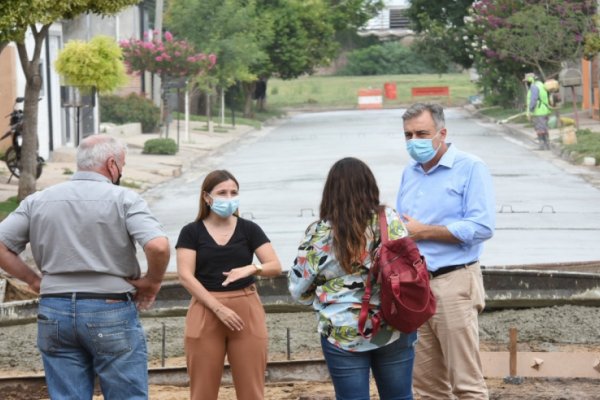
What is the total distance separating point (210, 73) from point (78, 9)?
24.9 metres

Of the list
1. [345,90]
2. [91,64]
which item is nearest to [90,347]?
[91,64]

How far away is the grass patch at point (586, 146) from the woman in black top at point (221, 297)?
21744 mm

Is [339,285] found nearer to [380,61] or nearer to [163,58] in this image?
[163,58]

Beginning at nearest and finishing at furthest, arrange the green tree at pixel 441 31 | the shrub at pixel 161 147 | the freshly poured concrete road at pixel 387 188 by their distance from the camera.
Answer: the freshly poured concrete road at pixel 387 188 → the shrub at pixel 161 147 → the green tree at pixel 441 31

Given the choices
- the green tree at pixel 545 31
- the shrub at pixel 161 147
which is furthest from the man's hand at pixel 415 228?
the green tree at pixel 545 31

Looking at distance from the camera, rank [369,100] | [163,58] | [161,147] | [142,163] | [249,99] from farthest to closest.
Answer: [369,100] → [249,99] → [163,58] → [161,147] → [142,163]

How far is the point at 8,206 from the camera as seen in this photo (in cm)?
2016

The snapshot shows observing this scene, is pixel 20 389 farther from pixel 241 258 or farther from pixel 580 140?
pixel 580 140

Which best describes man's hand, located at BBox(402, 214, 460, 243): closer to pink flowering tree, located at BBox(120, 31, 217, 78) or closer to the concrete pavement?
the concrete pavement

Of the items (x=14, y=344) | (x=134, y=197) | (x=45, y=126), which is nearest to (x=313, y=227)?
(x=134, y=197)

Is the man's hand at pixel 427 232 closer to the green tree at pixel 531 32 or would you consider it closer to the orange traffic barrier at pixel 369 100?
the green tree at pixel 531 32

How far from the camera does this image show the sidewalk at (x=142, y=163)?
25.1 metres

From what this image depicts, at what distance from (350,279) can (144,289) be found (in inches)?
39.4

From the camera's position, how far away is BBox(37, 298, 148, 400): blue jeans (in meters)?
6.25
